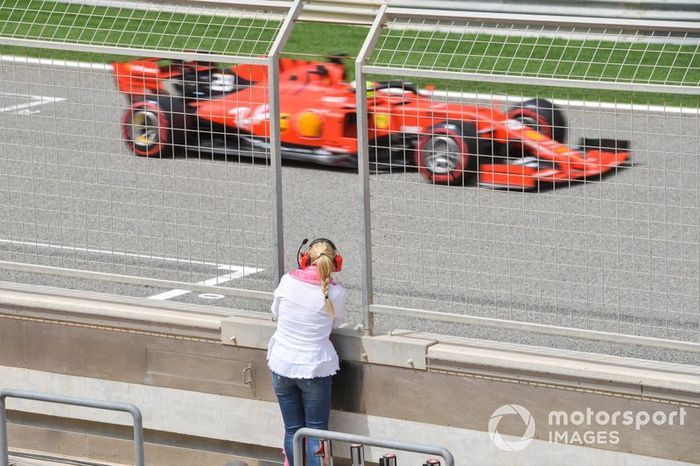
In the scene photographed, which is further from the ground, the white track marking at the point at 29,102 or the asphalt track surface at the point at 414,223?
the white track marking at the point at 29,102

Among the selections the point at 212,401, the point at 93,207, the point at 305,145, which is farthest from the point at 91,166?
the point at 305,145

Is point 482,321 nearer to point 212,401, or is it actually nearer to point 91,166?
point 212,401

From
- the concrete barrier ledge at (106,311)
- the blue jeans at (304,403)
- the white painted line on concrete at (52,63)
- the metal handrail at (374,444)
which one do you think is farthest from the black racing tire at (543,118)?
the white painted line on concrete at (52,63)

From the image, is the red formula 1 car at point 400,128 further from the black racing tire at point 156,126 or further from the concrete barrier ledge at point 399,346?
the concrete barrier ledge at point 399,346

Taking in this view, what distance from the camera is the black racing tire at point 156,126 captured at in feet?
27.2

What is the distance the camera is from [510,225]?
7.76 m

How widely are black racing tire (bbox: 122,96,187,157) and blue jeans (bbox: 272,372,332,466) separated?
1685 millimetres

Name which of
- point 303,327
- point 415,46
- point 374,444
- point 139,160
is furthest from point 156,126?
point 415,46

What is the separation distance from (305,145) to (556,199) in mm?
6921

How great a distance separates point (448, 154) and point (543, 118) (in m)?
0.57

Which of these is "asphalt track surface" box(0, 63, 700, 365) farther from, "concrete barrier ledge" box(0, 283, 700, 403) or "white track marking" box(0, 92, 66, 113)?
"concrete barrier ledge" box(0, 283, 700, 403)

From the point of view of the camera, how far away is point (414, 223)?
8.12 m

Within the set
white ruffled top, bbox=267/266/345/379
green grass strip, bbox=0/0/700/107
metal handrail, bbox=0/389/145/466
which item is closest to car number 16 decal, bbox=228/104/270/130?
white ruffled top, bbox=267/266/345/379

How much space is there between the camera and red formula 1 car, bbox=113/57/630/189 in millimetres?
7410
